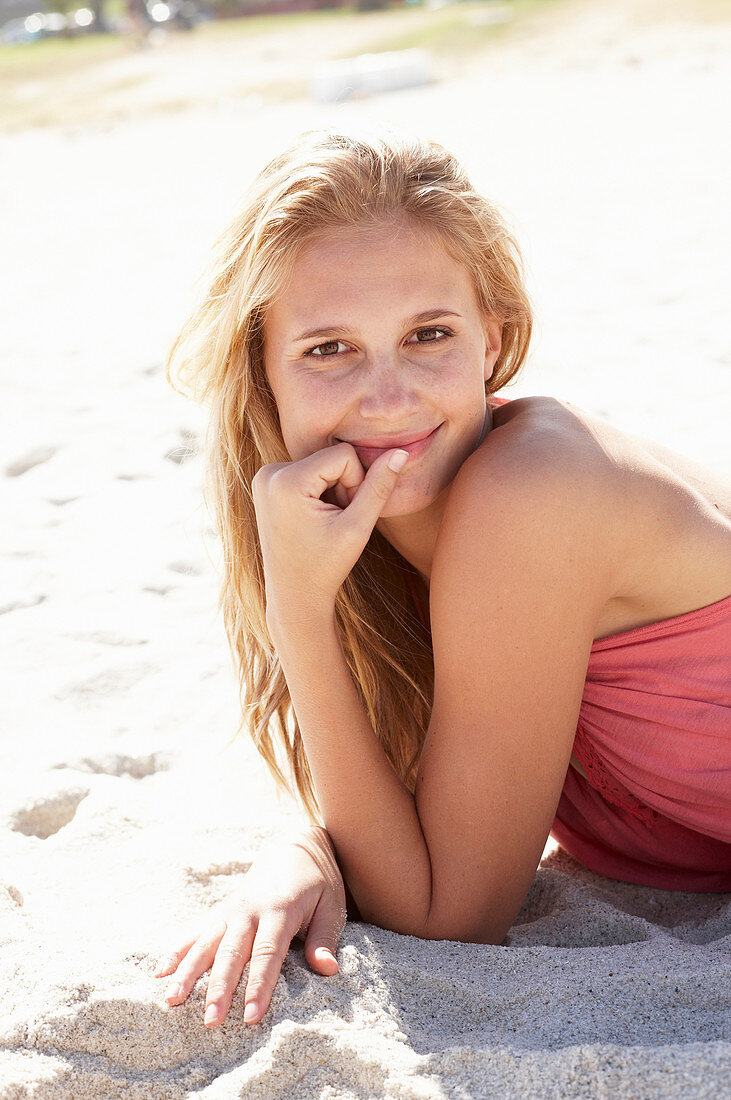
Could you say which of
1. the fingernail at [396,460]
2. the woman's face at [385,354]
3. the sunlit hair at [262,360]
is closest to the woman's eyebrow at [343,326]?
the woman's face at [385,354]

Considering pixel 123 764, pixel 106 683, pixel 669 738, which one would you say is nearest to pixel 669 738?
pixel 669 738

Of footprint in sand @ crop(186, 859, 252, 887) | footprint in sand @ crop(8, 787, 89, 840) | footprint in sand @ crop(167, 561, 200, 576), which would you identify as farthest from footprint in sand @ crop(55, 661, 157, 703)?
footprint in sand @ crop(186, 859, 252, 887)

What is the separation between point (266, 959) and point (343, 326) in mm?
1089

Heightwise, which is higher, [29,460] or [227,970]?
[227,970]

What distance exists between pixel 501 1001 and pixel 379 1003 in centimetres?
20

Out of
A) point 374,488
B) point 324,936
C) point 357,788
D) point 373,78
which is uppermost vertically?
point 374,488

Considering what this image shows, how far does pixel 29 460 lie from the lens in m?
4.56

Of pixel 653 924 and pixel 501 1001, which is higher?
pixel 501 1001

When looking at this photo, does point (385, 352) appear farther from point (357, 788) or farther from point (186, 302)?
point (186, 302)

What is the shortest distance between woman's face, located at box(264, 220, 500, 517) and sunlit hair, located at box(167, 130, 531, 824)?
0.06m

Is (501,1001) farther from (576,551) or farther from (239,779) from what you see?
(239,779)

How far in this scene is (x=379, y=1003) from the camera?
180cm

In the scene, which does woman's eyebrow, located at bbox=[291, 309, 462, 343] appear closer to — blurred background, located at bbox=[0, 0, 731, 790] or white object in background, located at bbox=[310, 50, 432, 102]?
blurred background, located at bbox=[0, 0, 731, 790]

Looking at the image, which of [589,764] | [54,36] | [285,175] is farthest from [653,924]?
[54,36]
